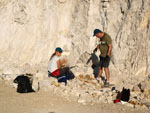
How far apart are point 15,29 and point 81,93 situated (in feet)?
23.7

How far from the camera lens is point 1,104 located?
584 cm

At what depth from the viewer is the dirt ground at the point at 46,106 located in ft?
18.2

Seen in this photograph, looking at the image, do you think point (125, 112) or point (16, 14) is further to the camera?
point (16, 14)

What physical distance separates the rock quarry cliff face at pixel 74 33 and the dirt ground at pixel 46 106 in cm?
268

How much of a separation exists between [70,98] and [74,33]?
5.34 m

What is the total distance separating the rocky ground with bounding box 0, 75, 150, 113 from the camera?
5.71 m

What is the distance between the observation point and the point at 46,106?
5.82 meters

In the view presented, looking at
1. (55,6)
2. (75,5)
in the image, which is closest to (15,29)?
(55,6)

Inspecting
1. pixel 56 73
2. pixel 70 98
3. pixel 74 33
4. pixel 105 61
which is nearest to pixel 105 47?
pixel 105 61

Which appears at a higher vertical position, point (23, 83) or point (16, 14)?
point (16, 14)

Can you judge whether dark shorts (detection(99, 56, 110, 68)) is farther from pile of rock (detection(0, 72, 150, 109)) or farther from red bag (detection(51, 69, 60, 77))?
red bag (detection(51, 69, 60, 77))

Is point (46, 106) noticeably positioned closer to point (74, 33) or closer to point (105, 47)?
point (105, 47)

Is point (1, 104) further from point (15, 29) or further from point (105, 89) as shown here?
point (15, 29)

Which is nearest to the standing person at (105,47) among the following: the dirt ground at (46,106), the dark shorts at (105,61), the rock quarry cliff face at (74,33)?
the dark shorts at (105,61)
